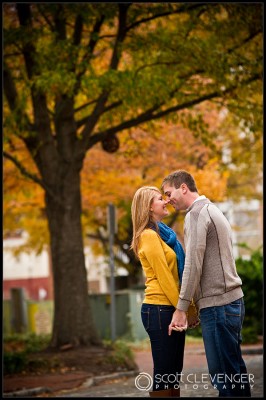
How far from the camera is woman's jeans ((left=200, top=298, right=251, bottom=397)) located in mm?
6203

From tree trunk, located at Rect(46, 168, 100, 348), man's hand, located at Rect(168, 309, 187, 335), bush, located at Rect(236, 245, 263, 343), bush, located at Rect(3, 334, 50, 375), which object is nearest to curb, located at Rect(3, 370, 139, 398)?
bush, located at Rect(3, 334, 50, 375)

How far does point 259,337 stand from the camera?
2078cm

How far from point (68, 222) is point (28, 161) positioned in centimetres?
372

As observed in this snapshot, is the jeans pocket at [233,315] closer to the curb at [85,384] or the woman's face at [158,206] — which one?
the woman's face at [158,206]

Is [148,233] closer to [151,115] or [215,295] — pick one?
[215,295]

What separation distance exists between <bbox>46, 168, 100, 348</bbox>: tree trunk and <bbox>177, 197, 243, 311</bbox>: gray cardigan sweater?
417 inches

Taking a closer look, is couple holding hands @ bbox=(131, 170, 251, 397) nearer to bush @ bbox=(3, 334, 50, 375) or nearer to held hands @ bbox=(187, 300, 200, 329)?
held hands @ bbox=(187, 300, 200, 329)

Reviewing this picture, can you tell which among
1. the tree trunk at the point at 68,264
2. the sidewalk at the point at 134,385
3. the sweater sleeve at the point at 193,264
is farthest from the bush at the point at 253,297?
the sweater sleeve at the point at 193,264

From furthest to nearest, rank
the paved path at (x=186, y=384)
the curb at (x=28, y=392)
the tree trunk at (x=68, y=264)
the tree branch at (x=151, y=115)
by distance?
Result: the tree trunk at (x=68, y=264) → the tree branch at (x=151, y=115) → the curb at (x=28, y=392) → the paved path at (x=186, y=384)

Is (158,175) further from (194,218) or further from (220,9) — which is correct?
(194,218)

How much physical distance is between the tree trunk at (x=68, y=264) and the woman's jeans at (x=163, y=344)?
1027 centimetres

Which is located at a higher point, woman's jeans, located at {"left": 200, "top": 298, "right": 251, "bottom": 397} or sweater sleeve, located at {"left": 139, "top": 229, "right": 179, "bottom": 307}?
sweater sleeve, located at {"left": 139, "top": 229, "right": 179, "bottom": 307}

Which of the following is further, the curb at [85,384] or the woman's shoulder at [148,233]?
the curb at [85,384]

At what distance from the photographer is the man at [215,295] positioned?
622cm
